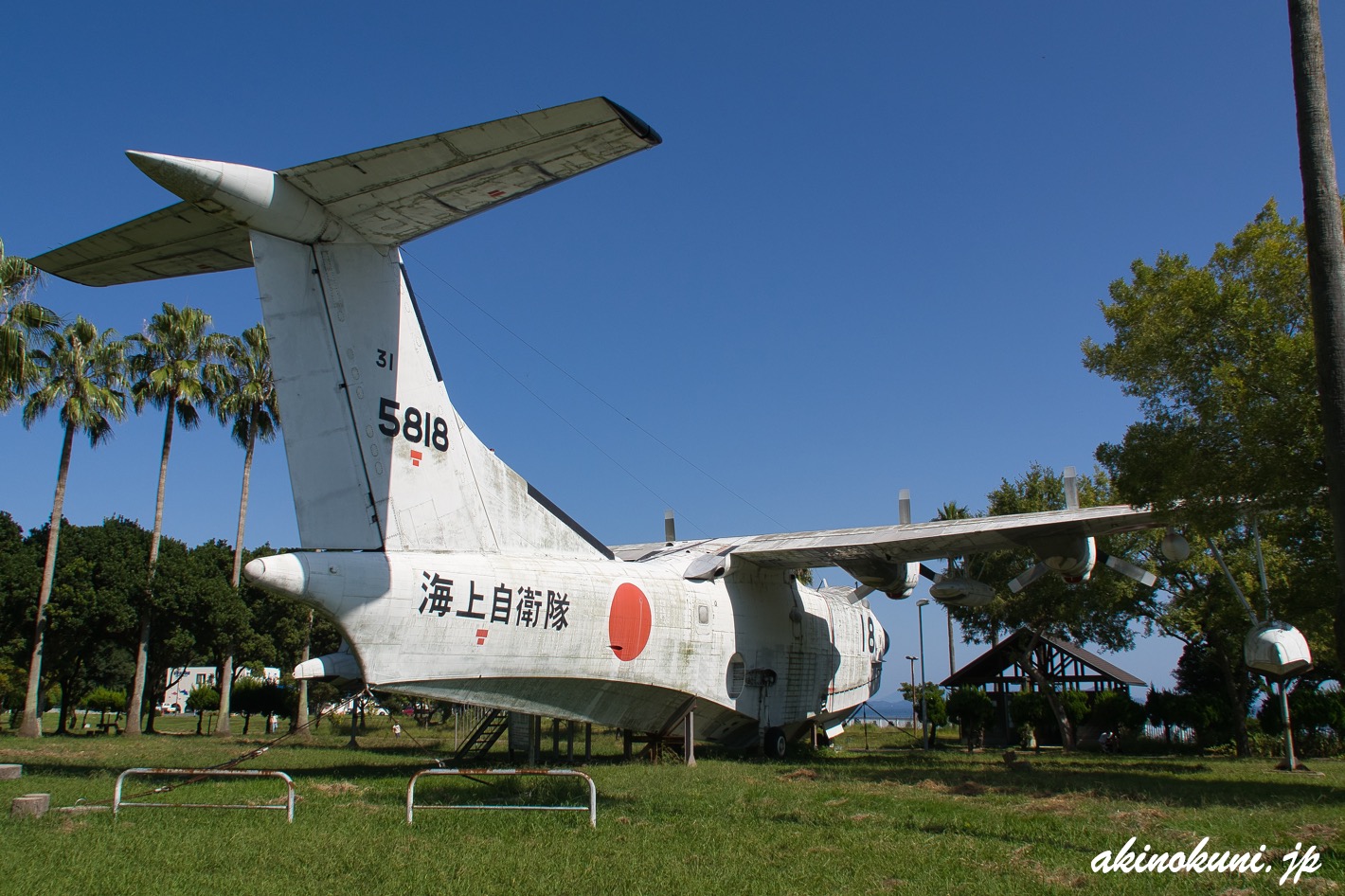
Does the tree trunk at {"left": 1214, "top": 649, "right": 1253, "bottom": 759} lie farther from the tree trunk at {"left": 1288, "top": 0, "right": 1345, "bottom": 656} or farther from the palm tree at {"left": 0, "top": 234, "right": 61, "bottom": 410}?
the palm tree at {"left": 0, "top": 234, "right": 61, "bottom": 410}

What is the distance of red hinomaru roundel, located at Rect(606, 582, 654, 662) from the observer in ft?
47.9

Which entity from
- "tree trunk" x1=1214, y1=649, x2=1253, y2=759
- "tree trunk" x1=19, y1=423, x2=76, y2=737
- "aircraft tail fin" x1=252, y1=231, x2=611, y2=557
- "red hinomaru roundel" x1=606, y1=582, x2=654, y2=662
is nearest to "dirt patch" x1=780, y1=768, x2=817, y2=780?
"red hinomaru roundel" x1=606, y1=582, x2=654, y2=662

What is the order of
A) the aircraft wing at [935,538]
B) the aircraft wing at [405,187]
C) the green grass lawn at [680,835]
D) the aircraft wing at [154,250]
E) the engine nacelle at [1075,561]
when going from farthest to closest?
the engine nacelle at [1075,561] → the aircraft wing at [935,538] → the aircraft wing at [154,250] → the aircraft wing at [405,187] → the green grass lawn at [680,835]

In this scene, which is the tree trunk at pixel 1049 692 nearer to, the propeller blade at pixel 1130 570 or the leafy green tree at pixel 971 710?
the leafy green tree at pixel 971 710

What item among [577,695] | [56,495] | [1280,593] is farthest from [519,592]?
[56,495]

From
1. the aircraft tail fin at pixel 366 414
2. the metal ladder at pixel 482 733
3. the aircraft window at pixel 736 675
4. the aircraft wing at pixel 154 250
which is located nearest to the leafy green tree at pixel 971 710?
the aircraft window at pixel 736 675

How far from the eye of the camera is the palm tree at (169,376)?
30.6 metres

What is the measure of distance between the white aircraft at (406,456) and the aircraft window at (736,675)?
1.73 metres

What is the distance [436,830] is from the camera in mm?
8969

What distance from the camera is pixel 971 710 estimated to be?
30875 millimetres

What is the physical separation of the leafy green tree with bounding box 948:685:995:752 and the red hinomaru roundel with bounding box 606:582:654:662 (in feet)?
63.8

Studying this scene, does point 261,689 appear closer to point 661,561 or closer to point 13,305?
point 13,305

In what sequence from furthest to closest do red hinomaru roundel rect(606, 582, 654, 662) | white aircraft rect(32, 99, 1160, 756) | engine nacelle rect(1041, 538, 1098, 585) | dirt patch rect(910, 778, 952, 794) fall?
engine nacelle rect(1041, 538, 1098, 585) → red hinomaru roundel rect(606, 582, 654, 662) → dirt patch rect(910, 778, 952, 794) → white aircraft rect(32, 99, 1160, 756)

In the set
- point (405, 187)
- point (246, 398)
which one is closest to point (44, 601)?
point (246, 398)
